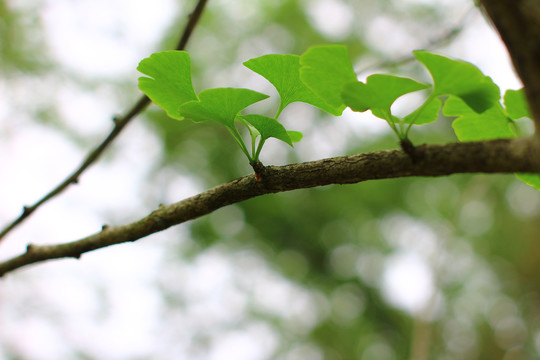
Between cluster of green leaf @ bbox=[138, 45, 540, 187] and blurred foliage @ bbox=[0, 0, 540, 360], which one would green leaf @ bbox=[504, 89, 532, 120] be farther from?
Answer: blurred foliage @ bbox=[0, 0, 540, 360]

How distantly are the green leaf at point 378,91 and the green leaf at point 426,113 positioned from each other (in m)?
0.02

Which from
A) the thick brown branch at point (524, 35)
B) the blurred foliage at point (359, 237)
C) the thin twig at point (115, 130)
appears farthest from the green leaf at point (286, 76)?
the blurred foliage at point (359, 237)

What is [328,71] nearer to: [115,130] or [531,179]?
[531,179]

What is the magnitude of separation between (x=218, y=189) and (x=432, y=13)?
291 cm

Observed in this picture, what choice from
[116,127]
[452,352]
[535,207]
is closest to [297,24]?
[535,207]

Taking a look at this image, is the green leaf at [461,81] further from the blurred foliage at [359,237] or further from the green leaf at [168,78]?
the blurred foliage at [359,237]

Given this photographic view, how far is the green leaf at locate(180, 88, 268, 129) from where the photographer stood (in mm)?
225

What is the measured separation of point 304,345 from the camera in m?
2.90

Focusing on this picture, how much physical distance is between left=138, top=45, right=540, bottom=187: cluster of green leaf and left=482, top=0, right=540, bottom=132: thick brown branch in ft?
0.11

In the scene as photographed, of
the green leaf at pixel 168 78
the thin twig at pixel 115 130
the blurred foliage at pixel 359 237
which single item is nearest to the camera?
A: the green leaf at pixel 168 78

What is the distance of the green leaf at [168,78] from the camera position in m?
0.25

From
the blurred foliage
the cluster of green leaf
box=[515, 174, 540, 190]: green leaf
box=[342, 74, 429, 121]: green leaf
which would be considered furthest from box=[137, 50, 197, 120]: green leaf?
the blurred foliage

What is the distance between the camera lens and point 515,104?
0.78 feet

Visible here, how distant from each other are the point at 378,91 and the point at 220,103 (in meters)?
0.09
